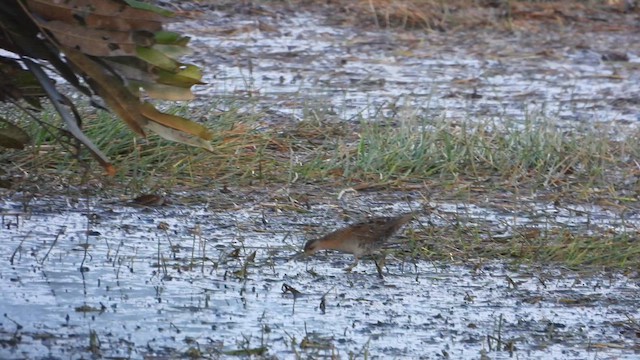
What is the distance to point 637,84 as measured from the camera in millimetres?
11836

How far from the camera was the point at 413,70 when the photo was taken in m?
11.8

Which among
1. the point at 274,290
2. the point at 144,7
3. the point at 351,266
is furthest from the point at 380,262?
the point at 144,7

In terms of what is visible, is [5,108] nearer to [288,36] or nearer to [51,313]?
[51,313]

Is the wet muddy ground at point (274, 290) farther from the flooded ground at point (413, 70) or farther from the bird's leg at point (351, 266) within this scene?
the flooded ground at point (413, 70)

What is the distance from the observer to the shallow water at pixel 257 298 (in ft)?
16.5

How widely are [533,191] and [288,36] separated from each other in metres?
5.33

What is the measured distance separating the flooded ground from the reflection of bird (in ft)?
9.80

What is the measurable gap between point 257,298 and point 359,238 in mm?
609

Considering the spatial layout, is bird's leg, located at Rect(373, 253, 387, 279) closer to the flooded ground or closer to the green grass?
the green grass

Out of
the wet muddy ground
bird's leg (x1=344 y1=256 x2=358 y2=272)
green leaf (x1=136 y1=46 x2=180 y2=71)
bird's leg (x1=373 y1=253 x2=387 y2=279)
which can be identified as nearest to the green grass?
the wet muddy ground

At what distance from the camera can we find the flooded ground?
9.99 m

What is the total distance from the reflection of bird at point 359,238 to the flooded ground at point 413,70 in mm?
2986

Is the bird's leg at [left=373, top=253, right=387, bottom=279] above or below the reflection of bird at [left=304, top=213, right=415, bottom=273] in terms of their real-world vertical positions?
below

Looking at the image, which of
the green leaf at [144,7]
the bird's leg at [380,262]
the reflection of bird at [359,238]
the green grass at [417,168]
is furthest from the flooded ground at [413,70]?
the green leaf at [144,7]
